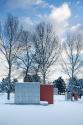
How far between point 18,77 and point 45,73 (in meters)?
4.11

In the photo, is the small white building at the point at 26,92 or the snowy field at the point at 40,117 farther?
the small white building at the point at 26,92

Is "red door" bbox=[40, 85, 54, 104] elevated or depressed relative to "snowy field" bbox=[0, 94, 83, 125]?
elevated

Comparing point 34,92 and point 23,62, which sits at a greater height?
point 23,62

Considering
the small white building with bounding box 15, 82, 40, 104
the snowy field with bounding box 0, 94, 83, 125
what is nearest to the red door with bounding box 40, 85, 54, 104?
the small white building with bounding box 15, 82, 40, 104

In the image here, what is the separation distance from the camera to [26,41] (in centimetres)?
4256

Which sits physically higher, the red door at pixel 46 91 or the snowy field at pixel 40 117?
the red door at pixel 46 91

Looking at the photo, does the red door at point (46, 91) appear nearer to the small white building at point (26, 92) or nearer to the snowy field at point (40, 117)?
the small white building at point (26, 92)

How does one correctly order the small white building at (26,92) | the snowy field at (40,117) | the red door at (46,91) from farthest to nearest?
the red door at (46,91) → the small white building at (26,92) → the snowy field at (40,117)

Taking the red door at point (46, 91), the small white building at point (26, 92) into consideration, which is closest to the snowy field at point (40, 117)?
the small white building at point (26, 92)

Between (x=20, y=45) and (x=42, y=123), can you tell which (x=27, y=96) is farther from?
(x=42, y=123)

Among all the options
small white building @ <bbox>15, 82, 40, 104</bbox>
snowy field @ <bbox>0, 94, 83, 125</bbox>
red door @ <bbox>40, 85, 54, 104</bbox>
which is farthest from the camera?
red door @ <bbox>40, 85, 54, 104</bbox>

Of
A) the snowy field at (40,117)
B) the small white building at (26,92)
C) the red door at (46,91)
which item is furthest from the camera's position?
the red door at (46,91)

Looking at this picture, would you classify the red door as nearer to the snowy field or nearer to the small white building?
the small white building

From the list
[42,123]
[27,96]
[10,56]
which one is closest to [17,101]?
[27,96]
